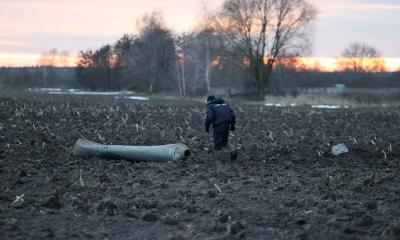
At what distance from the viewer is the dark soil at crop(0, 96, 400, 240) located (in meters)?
7.80

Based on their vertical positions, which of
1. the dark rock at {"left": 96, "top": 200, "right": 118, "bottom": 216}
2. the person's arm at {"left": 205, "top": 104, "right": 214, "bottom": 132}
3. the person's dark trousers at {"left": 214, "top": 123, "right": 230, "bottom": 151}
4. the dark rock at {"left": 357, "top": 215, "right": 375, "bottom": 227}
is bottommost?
the dark rock at {"left": 357, "top": 215, "right": 375, "bottom": 227}

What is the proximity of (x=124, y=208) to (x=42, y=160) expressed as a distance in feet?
18.2

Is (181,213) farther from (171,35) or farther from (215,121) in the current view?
(171,35)

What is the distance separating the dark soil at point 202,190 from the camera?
780 centimetres

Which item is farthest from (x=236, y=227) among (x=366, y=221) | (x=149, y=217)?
(x=366, y=221)

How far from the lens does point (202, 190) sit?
10320 mm

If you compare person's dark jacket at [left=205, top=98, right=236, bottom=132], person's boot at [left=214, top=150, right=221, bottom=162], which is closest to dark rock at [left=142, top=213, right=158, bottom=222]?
person's boot at [left=214, top=150, right=221, bottom=162]

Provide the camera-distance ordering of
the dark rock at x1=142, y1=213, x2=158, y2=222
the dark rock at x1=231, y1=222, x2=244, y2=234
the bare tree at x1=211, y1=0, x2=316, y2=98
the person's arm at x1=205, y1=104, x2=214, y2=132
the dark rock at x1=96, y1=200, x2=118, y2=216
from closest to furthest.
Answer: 1. the dark rock at x1=231, y1=222, x2=244, y2=234
2. the dark rock at x1=142, y1=213, x2=158, y2=222
3. the dark rock at x1=96, y1=200, x2=118, y2=216
4. the person's arm at x1=205, y1=104, x2=214, y2=132
5. the bare tree at x1=211, y1=0, x2=316, y2=98

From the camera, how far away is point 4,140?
16.7 meters

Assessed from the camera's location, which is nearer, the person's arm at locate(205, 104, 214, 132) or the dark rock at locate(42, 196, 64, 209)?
the dark rock at locate(42, 196, 64, 209)

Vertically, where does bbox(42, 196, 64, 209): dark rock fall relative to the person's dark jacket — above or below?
below

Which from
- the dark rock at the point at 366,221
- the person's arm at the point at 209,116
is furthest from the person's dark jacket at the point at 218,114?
the dark rock at the point at 366,221

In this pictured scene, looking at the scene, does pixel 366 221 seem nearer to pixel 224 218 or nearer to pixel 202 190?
pixel 224 218

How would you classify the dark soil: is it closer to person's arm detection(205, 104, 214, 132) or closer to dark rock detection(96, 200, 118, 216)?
dark rock detection(96, 200, 118, 216)
